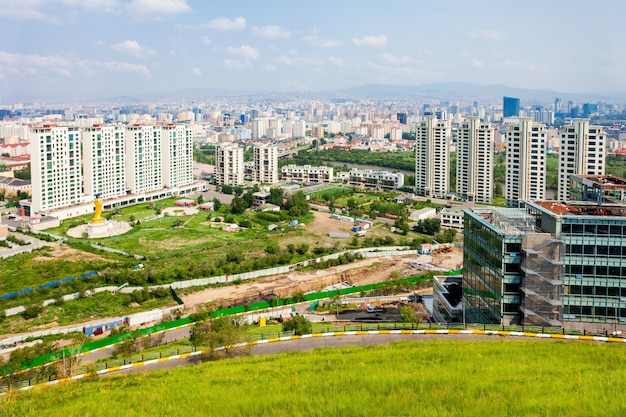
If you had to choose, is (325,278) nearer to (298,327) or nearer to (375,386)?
(298,327)

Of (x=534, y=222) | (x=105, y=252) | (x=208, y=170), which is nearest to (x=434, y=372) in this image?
(x=534, y=222)

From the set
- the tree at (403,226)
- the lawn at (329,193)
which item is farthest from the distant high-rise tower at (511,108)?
the tree at (403,226)

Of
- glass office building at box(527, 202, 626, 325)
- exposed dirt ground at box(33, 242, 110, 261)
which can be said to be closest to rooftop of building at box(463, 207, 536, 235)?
glass office building at box(527, 202, 626, 325)

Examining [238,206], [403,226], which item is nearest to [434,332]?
[403,226]

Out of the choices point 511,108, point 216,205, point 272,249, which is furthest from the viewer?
point 511,108

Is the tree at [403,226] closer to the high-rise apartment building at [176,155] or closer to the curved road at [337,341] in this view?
the high-rise apartment building at [176,155]

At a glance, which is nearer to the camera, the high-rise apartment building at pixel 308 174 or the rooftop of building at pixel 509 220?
the rooftop of building at pixel 509 220
